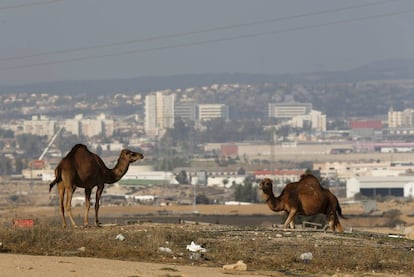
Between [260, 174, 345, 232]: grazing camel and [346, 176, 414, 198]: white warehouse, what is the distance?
408 feet

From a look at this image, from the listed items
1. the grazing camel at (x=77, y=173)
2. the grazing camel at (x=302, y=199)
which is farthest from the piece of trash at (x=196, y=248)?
the grazing camel at (x=302, y=199)

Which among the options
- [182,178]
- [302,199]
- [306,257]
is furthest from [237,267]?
[182,178]

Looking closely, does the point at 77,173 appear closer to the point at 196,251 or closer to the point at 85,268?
the point at 196,251

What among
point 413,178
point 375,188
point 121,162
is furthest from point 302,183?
point 413,178

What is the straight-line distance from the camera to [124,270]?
2552 centimetres

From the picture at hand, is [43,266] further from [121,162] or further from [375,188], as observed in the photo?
[375,188]

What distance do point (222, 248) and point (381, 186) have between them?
138 m

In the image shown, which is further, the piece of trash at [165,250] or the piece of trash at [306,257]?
the piece of trash at [306,257]

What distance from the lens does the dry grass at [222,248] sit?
27.9 m

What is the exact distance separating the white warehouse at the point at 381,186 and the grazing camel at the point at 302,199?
124351 mm

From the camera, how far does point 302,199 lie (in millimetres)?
34406

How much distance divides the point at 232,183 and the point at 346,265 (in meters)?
150

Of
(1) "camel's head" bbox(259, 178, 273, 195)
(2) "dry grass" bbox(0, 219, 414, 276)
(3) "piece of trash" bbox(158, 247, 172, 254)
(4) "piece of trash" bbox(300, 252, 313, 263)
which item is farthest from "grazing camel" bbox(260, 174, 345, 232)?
(3) "piece of trash" bbox(158, 247, 172, 254)

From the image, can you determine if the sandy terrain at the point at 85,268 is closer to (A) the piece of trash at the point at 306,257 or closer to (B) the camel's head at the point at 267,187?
(A) the piece of trash at the point at 306,257
